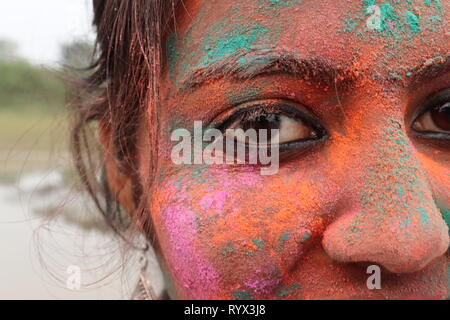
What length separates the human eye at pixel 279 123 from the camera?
38.8 inches

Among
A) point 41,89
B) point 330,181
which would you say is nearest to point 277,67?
point 330,181

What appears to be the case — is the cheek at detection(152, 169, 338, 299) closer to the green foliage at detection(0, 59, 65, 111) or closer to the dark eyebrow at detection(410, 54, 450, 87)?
the dark eyebrow at detection(410, 54, 450, 87)

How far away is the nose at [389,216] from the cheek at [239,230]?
0.22 feet

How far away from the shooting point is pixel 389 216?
0.84 metres

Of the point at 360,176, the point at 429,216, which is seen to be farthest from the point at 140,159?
the point at 429,216

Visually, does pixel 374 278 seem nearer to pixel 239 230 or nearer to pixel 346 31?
pixel 239 230

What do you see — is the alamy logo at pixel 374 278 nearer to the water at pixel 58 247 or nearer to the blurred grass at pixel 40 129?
the water at pixel 58 247

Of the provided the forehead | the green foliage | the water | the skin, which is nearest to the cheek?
the skin

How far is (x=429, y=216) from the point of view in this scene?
2.75 feet

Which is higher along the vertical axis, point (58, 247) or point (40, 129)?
point (40, 129)

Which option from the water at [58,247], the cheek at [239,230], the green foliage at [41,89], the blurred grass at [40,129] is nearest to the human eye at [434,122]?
the cheek at [239,230]

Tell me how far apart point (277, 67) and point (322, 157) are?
0.68ft
